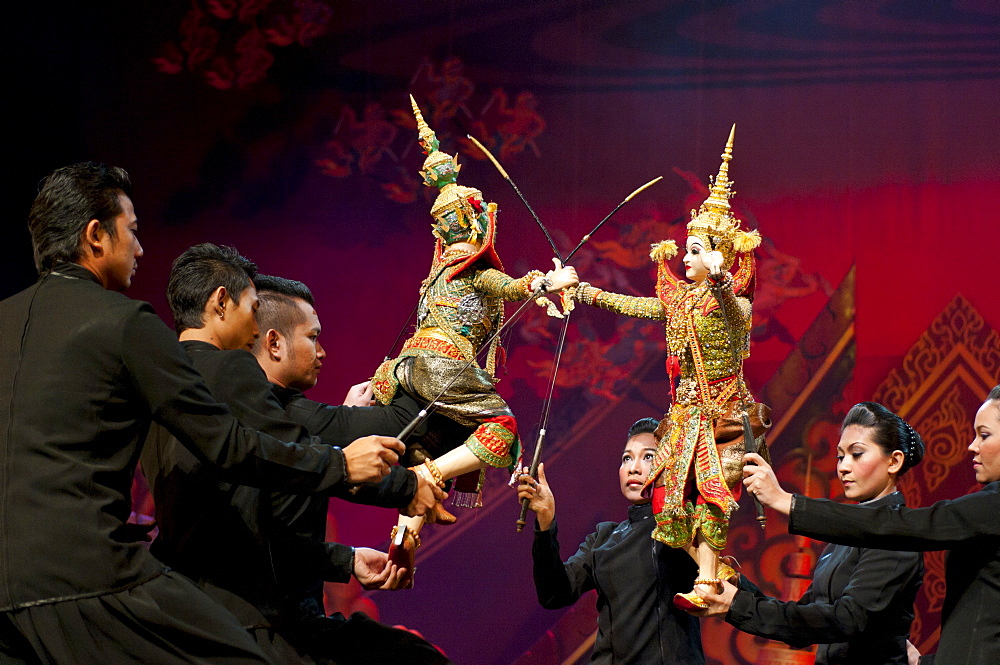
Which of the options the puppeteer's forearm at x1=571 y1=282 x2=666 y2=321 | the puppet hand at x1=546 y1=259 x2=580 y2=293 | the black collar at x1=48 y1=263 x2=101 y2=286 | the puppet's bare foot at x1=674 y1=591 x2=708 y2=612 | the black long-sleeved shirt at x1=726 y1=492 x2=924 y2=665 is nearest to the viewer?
the black collar at x1=48 y1=263 x2=101 y2=286

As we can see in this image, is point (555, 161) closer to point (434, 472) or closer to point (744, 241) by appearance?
point (744, 241)

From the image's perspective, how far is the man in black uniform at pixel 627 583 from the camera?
355cm

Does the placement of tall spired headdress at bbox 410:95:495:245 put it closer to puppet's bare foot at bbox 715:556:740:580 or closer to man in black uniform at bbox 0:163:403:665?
puppet's bare foot at bbox 715:556:740:580

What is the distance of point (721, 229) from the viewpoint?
354 cm

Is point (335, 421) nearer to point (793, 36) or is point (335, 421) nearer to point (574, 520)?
point (574, 520)

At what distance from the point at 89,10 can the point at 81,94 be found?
1.62 ft

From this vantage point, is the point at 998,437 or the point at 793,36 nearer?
the point at 998,437

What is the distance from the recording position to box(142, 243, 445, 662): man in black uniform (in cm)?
A: 250

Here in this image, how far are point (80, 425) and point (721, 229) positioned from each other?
224 cm

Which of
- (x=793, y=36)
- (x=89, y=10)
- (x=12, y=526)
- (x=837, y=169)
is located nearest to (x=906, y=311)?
(x=837, y=169)

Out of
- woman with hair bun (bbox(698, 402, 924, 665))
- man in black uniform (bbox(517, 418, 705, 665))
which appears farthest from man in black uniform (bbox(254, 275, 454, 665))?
woman with hair bun (bbox(698, 402, 924, 665))

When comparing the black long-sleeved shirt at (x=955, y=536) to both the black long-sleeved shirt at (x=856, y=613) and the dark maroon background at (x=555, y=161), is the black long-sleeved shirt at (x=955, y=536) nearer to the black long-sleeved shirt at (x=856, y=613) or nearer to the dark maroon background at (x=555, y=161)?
the black long-sleeved shirt at (x=856, y=613)

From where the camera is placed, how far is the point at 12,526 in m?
2.01

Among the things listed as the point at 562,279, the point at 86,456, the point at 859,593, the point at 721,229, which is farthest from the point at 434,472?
the point at 86,456
